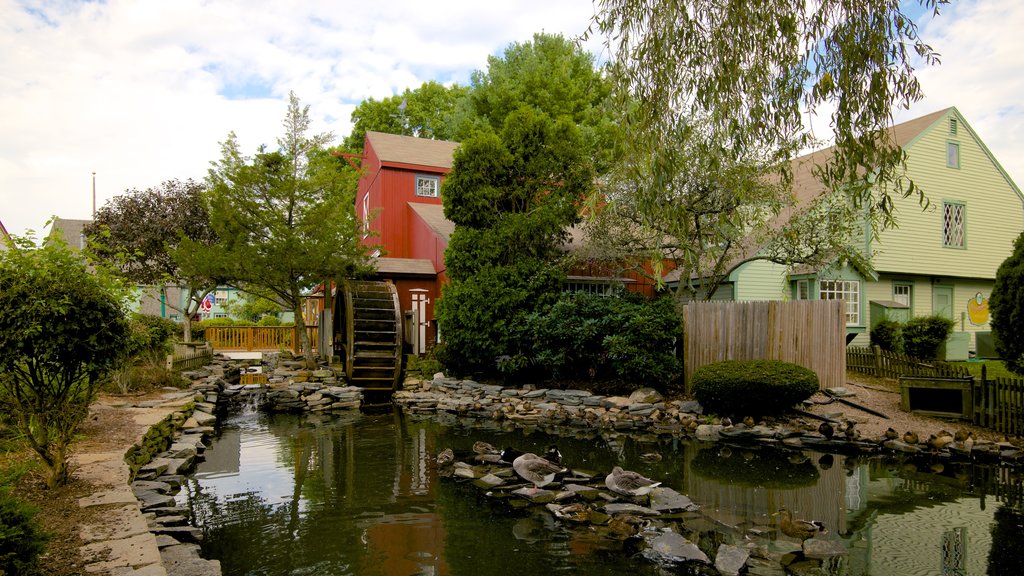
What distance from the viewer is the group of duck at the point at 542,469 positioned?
20.8ft

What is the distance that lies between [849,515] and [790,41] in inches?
167

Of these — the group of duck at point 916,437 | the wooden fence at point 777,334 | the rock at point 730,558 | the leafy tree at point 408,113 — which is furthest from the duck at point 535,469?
the leafy tree at point 408,113

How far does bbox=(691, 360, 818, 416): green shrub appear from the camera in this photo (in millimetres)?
9312

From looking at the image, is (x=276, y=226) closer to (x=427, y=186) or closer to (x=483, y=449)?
(x=427, y=186)

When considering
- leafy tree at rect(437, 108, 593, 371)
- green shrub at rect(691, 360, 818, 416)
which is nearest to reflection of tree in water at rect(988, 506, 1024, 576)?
green shrub at rect(691, 360, 818, 416)

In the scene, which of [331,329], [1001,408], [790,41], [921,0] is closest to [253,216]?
[331,329]

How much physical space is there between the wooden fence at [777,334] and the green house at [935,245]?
4746 millimetres

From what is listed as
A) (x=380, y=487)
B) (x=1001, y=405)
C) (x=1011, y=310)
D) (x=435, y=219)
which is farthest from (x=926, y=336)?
(x=380, y=487)

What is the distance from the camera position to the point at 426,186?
1920 cm

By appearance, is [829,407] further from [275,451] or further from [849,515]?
[275,451]

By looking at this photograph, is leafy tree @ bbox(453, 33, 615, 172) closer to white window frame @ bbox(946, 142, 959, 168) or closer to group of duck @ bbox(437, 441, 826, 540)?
white window frame @ bbox(946, 142, 959, 168)

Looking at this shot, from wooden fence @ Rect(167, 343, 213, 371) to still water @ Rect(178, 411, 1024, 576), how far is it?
15.7 feet

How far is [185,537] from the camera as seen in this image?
16.3ft

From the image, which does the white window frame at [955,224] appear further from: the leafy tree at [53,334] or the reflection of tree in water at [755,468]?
the leafy tree at [53,334]
